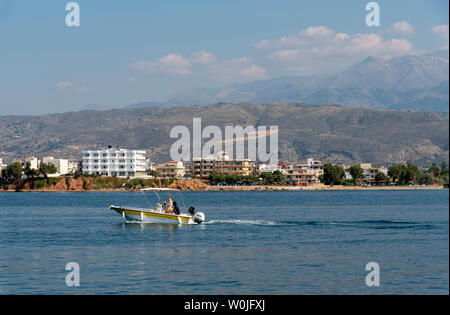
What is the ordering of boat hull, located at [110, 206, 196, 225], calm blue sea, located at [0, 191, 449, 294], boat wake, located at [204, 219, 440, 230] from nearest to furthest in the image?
calm blue sea, located at [0, 191, 449, 294] → boat wake, located at [204, 219, 440, 230] → boat hull, located at [110, 206, 196, 225]

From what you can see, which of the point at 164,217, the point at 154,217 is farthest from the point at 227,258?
the point at 154,217

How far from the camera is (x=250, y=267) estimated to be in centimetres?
3225

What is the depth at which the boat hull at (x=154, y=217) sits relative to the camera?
57.3 meters

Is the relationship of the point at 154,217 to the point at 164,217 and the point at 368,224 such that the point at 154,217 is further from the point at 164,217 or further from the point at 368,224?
the point at 368,224

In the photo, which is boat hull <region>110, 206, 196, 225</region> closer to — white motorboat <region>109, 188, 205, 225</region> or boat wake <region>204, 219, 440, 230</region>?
white motorboat <region>109, 188, 205, 225</region>

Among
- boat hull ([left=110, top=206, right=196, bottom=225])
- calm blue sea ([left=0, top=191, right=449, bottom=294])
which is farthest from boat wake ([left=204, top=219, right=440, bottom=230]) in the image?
boat hull ([left=110, top=206, right=196, bottom=225])

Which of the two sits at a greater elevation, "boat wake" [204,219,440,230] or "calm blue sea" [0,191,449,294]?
"calm blue sea" [0,191,449,294]

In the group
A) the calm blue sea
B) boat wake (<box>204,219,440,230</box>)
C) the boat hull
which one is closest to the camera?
the calm blue sea

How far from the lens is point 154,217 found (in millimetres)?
58250

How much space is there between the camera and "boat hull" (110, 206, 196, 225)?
188ft

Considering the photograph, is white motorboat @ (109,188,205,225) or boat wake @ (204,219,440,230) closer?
boat wake @ (204,219,440,230)

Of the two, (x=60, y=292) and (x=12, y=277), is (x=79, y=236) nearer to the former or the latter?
(x=12, y=277)

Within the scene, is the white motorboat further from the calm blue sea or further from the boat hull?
the calm blue sea

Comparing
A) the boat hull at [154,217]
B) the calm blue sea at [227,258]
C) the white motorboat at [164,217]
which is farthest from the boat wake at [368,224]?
the boat hull at [154,217]
